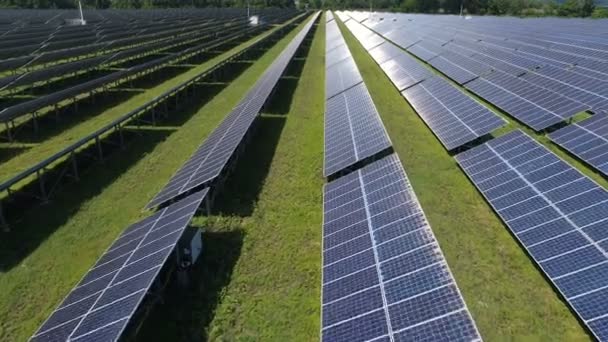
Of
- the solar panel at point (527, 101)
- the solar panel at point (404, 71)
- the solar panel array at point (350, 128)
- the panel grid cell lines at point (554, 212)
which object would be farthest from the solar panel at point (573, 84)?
the solar panel array at point (350, 128)

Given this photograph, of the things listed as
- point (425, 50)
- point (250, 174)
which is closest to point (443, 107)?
point (250, 174)

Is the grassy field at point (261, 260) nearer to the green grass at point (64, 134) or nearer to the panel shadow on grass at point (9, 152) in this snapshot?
the green grass at point (64, 134)

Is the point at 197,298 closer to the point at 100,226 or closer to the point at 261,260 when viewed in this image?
the point at 261,260

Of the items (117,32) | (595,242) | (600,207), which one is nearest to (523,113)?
(600,207)

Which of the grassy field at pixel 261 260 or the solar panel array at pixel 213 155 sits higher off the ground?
the solar panel array at pixel 213 155

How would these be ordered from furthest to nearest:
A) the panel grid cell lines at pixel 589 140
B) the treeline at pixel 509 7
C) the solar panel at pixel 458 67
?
1. the treeline at pixel 509 7
2. the solar panel at pixel 458 67
3. the panel grid cell lines at pixel 589 140

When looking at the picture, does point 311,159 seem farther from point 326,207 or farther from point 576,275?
point 576,275

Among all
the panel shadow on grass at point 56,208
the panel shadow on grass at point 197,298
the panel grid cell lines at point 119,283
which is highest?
the panel grid cell lines at point 119,283
